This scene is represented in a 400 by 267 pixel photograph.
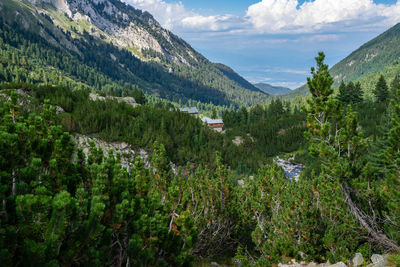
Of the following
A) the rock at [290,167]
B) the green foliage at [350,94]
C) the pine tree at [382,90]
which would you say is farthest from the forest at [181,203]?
the pine tree at [382,90]

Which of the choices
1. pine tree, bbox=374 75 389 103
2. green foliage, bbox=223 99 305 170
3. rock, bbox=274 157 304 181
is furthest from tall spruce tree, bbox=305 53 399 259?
pine tree, bbox=374 75 389 103

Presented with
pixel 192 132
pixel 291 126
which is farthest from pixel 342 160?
pixel 291 126

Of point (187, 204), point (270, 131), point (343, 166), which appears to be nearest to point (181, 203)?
point (187, 204)

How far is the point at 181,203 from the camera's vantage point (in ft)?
35.4

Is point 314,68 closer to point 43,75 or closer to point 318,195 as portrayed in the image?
point 318,195

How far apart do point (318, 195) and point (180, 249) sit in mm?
10338

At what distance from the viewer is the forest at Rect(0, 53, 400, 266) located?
15.3ft

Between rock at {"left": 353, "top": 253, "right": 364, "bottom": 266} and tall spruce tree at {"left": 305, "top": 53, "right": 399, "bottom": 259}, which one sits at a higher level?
tall spruce tree at {"left": 305, "top": 53, "right": 399, "bottom": 259}

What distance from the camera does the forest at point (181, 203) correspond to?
15.3 feet

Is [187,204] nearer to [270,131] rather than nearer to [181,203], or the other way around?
[181,203]

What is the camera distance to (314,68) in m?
11.6

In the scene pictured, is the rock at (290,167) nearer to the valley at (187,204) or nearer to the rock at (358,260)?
the valley at (187,204)

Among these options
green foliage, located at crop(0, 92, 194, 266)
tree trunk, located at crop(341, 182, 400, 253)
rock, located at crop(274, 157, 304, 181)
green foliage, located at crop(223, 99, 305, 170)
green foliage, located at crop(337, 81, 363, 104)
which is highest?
green foliage, located at crop(337, 81, 363, 104)

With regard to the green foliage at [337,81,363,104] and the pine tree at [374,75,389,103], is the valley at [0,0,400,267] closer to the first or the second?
the green foliage at [337,81,363,104]
